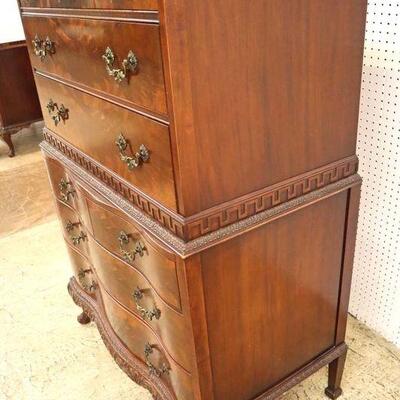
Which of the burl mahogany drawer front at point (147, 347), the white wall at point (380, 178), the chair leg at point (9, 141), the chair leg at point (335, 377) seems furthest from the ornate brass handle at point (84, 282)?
the chair leg at point (9, 141)

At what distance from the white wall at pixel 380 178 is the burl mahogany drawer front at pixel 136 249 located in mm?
895

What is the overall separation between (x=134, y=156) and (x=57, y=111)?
496 mm

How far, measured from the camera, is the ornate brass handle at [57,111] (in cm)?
140

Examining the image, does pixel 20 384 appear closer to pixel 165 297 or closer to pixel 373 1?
pixel 165 297

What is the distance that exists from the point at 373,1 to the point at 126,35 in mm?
893

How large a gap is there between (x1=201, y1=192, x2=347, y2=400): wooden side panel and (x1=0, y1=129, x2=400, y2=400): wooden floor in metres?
0.36

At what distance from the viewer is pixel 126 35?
0.94m

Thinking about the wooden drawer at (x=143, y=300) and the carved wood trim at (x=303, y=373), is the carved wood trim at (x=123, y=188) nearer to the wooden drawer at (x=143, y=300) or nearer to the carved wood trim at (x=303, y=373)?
the wooden drawer at (x=143, y=300)

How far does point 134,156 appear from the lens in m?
1.10

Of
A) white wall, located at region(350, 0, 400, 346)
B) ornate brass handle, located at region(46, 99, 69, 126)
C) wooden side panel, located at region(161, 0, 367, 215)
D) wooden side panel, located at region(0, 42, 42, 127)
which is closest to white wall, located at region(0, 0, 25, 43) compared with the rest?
wooden side panel, located at region(0, 42, 42, 127)

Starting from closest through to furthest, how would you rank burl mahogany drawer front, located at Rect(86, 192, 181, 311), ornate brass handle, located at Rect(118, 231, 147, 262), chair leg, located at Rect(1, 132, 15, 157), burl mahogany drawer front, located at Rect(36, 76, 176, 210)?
burl mahogany drawer front, located at Rect(36, 76, 176, 210), burl mahogany drawer front, located at Rect(86, 192, 181, 311), ornate brass handle, located at Rect(118, 231, 147, 262), chair leg, located at Rect(1, 132, 15, 157)

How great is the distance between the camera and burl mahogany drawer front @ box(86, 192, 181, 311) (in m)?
1.12

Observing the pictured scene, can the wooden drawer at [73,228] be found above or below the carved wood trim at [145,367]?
above

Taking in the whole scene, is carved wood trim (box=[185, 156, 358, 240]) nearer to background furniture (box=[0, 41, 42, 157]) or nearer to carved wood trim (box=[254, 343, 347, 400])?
carved wood trim (box=[254, 343, 347, 400])
